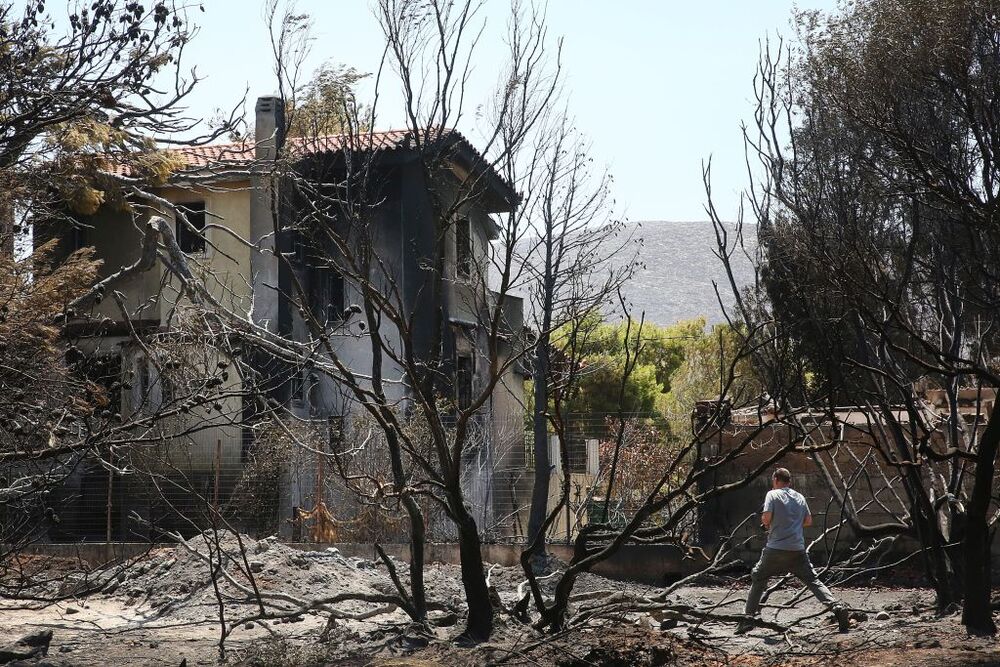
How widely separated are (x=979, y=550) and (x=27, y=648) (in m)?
7.75

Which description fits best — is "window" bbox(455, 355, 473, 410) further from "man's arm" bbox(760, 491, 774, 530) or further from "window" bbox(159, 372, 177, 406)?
"man's arm" bbox(760, 491, 774, 530)

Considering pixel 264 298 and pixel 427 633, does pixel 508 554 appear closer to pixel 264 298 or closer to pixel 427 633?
pixel 427 633

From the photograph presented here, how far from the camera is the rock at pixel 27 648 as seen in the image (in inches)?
345

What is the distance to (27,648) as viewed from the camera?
29.9ft

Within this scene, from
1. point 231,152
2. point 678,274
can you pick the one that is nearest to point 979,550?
point 231,152

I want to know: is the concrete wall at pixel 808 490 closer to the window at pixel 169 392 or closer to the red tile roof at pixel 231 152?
the red tile roof at pixel 231 152

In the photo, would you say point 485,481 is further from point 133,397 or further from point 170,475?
point 133,397

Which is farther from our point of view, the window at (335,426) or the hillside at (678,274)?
the hillside at (678,274)

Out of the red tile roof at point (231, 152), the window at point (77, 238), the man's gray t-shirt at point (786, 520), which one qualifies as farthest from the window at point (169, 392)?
the window at point (77, 238)

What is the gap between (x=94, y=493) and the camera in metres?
17.5

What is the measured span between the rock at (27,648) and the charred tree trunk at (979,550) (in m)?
7.57

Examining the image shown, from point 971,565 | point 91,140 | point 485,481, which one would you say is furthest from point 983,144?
point 91,140

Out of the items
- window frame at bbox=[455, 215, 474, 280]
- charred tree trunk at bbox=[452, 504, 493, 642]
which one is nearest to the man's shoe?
charred tree trunk at bbox=[452, 504, 493, 642]

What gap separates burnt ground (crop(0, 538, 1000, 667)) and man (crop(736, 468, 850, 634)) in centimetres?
24
